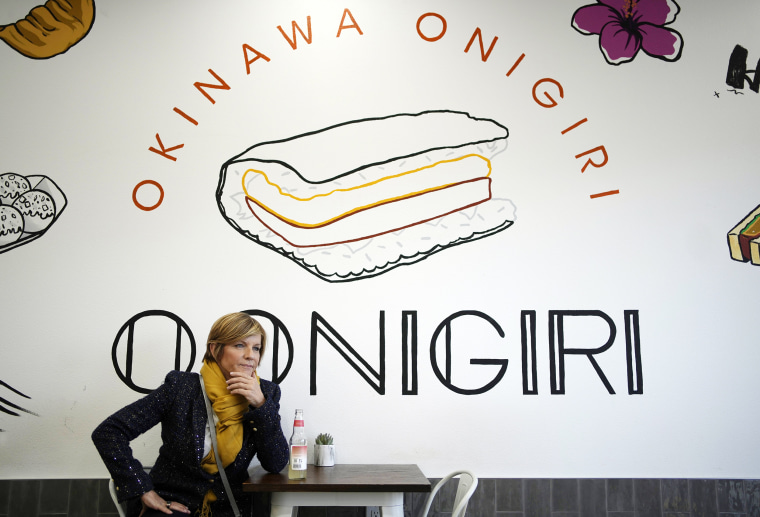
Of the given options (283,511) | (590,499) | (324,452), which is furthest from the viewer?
(590,499)

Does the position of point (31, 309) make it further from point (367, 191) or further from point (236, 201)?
point (367, 191)

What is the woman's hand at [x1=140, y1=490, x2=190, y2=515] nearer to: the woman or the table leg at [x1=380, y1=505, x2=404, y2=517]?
the woman

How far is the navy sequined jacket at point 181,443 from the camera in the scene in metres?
2.40

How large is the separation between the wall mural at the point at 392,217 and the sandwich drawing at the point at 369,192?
1 cm

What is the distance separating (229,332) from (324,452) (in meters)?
0.71

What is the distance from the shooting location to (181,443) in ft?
8.19

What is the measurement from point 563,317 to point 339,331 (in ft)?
3.59

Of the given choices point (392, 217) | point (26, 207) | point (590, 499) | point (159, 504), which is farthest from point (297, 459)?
point (26, 207)

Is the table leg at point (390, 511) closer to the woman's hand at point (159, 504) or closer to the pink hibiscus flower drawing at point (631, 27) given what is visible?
the woman's hand at point (159, 504)

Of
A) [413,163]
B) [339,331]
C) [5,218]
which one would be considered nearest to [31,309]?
[5,218]

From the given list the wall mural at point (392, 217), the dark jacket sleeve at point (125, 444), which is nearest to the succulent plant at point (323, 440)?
the wall mural at point (392, 217)

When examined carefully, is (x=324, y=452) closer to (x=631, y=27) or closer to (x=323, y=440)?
(x=323, y=440)

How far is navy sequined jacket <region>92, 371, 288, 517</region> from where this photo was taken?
94.5 inches

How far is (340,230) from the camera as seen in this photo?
316cm
